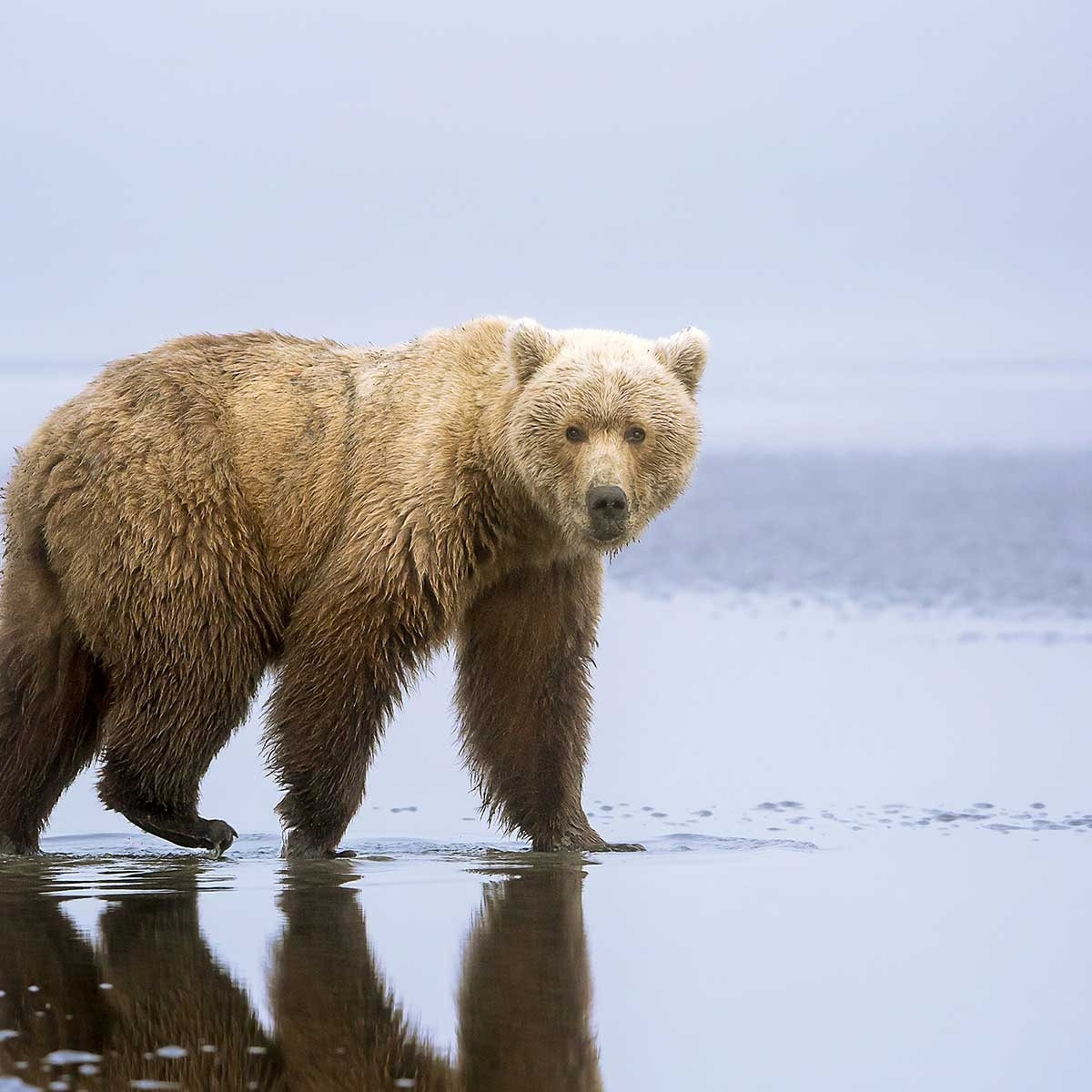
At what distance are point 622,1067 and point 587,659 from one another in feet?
12.8

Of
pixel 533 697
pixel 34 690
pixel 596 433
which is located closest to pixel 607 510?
pixel 596 433

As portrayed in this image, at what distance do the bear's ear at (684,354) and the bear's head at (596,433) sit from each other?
0.09 meters

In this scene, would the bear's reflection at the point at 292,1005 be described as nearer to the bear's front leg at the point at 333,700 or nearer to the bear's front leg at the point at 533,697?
the bear's front leg at the point at 333,700

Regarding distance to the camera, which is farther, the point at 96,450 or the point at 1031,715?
the point at 1031,715

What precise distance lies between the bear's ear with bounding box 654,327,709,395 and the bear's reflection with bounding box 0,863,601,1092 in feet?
8.03

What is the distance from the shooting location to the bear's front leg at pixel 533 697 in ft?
25.6

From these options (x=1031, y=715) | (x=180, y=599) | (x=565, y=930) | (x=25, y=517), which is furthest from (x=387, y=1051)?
(x=1031, y=715)

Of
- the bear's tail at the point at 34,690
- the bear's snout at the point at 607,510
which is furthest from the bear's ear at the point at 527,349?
the bear's tail at the point at 34,690

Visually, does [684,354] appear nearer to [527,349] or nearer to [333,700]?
[527,349]

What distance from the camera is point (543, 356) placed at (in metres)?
7.36

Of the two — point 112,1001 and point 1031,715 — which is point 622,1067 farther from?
point 1031,715

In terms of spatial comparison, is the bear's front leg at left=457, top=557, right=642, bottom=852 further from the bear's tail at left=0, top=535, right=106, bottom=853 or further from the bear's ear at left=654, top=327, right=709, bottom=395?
the bear's tail at left=0, top=535, right=106, bottom=853

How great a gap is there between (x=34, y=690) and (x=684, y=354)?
2902 millimetres

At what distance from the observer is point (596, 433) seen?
713 centimetres
